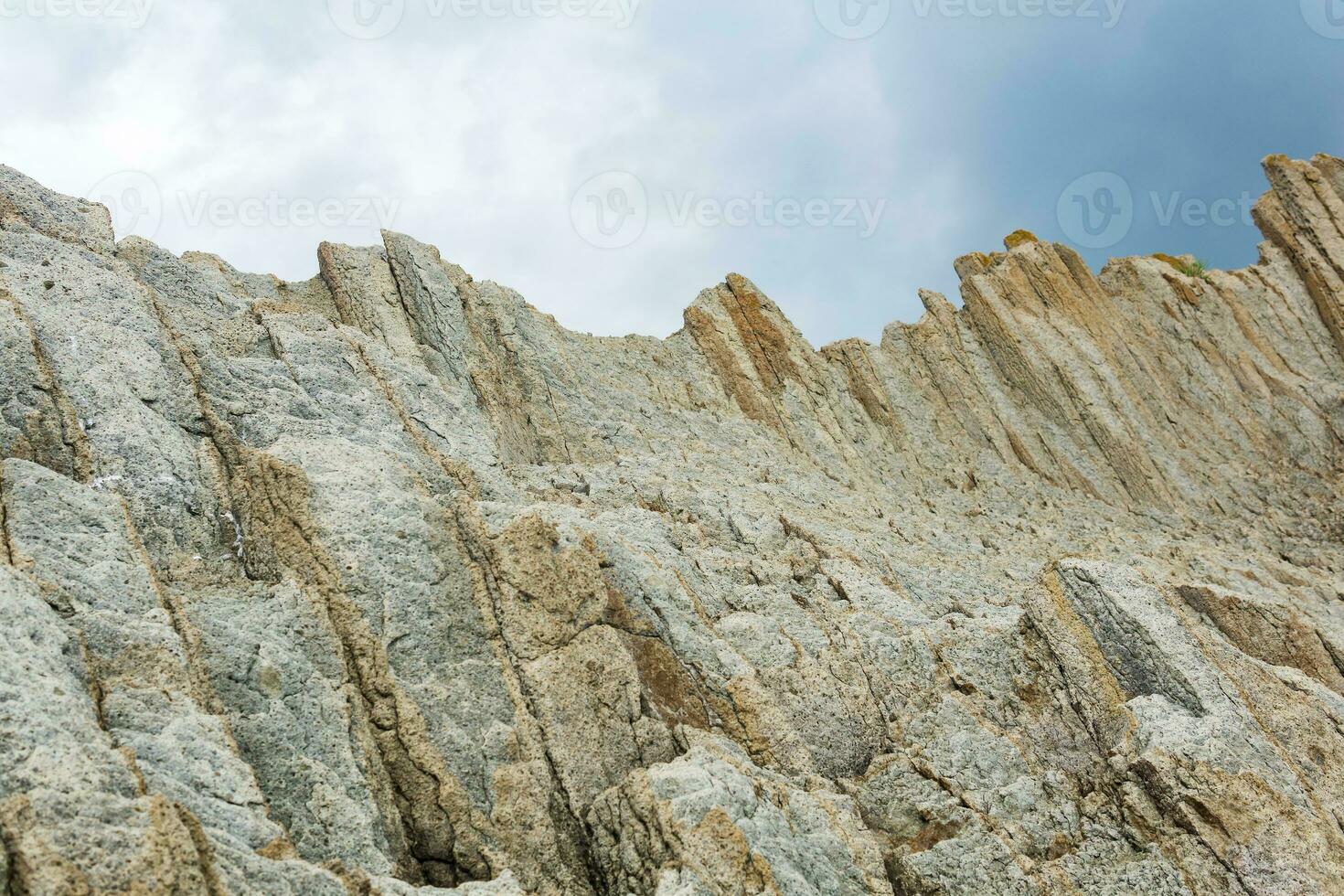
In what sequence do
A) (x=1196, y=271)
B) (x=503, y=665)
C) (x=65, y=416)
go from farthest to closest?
1. (x=1196, y=271)
2. (x=65, y=416)
3. (x=503, y=665)

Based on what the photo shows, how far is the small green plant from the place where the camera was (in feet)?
204

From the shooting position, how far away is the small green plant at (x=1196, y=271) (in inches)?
2443

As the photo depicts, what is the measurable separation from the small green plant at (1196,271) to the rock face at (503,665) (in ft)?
97.7

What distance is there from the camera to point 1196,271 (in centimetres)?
6712

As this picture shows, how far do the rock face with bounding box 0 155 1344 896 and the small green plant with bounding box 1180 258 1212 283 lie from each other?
2979 centimetres

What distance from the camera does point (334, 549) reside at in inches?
842

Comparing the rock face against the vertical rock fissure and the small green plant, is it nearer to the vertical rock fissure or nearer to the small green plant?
the vertical rock fissure

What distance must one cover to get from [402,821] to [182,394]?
43.0 ft

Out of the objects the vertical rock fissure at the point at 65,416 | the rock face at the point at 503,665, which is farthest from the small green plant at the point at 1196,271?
the vertical rock fissure at the point at 65,416

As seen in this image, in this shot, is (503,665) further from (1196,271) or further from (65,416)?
(1196,271)

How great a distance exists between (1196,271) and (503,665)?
62.7 meters

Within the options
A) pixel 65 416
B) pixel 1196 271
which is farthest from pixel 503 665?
pixel 1196 271

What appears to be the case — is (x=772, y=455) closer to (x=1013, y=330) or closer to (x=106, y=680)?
(x=1013, y=330)

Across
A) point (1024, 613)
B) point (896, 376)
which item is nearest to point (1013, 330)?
point (896, 376)
